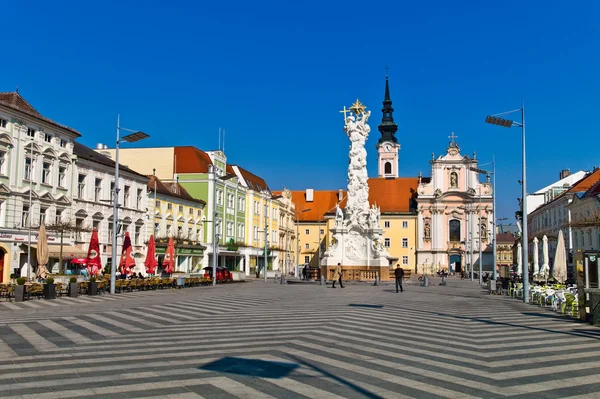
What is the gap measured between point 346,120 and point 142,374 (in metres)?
43.3

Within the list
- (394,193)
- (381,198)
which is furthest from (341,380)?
(394,193)

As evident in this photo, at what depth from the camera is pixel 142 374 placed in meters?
9.38

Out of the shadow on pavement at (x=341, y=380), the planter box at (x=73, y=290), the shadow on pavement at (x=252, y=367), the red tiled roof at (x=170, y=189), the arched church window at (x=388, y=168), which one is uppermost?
the arched church window at (x=388, y=168)

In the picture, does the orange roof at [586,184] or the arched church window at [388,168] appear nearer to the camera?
the orange roof at [586,184]

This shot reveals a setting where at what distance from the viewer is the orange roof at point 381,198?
9606 centimetres

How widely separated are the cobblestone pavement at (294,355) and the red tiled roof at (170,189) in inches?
1384

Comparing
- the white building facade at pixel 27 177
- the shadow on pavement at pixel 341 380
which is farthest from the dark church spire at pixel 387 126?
the shadow on pavement at pixel 341 380

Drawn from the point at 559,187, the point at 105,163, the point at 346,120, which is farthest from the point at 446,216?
the point at 105,163

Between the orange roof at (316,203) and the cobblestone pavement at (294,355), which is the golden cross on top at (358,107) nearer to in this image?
the cobblestone pavement at (294,355)

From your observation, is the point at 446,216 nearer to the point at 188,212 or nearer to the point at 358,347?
the point at 188,212

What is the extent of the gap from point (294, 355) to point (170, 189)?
4985 cm

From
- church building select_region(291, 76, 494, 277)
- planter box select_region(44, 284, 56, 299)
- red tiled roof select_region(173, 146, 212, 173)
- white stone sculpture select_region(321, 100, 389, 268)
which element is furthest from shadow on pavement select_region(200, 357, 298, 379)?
church building select_region(291, 76, 494, 277)

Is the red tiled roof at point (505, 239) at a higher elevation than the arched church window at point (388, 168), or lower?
lower

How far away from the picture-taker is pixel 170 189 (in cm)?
5925
